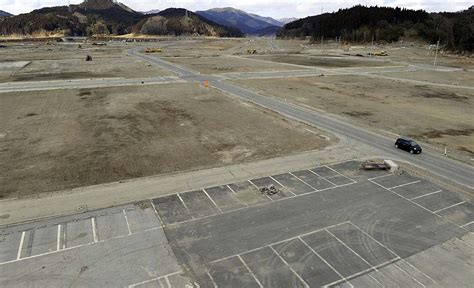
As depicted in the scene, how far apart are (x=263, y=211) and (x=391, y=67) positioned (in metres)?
132

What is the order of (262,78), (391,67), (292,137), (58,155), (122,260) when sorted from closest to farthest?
(122,260)
(58,155)
(292,137)
(262,78)
(391,67)

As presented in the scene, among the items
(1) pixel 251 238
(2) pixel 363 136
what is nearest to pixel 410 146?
(2) pixel 363 136

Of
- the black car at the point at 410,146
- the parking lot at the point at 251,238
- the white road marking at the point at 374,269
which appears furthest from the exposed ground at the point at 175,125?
the white road marking at the point at 374,269

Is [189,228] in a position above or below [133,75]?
below

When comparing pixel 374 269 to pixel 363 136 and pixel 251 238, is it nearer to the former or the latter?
pixel 251 238

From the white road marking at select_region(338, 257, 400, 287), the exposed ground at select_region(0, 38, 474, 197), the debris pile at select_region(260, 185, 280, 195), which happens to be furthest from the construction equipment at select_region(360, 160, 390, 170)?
the white road marking at select_region(338, 257, 400, 287)

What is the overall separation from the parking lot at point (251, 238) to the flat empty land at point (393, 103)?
21730mm

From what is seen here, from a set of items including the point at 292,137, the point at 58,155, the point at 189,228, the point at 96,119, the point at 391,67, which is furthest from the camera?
the point at 391,67

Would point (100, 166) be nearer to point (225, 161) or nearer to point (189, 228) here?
point (225, 161)

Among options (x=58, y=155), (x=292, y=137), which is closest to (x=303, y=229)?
(x=292, y=137)

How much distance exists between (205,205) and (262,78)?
3159 inches

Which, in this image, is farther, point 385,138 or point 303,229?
point 385,138

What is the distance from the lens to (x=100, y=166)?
39.7 m

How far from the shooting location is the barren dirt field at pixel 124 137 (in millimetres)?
38531
